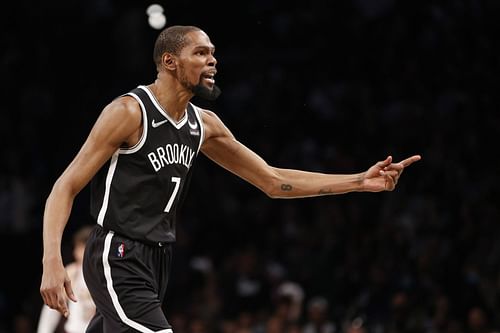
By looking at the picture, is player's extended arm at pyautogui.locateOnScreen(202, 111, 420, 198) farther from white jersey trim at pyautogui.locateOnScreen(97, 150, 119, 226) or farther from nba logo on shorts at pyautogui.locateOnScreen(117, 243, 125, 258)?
nba logo on shorts at pyautogui.locateOnScreen(117, 243, 125, 258)

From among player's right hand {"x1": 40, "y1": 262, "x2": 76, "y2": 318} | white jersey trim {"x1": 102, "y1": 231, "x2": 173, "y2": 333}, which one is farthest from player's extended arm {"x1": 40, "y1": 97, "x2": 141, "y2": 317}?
white jersey trim {"x1": 102, "y1": 231, "x2": 173, "y2": 333}

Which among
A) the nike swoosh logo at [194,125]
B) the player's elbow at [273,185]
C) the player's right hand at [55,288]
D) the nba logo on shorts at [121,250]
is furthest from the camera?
the player's elbow at [273,185]

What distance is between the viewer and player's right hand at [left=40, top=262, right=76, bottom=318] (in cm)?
398

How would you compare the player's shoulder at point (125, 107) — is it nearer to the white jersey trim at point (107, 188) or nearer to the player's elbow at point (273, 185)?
the white jersey trim at point (107, 188)

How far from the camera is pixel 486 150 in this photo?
9727mm

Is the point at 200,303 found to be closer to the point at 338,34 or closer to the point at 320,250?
the point at 320,250

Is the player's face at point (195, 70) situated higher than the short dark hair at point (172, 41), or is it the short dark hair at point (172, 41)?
the short dark hair at point (172, 41)

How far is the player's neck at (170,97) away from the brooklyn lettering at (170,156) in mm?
153

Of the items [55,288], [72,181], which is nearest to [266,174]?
[72,181]

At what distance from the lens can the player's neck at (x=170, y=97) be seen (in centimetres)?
453

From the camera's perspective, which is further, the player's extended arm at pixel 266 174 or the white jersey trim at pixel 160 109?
the player's extended arm at pixel 266 174

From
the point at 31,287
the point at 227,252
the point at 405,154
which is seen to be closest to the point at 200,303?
the point at 227,252

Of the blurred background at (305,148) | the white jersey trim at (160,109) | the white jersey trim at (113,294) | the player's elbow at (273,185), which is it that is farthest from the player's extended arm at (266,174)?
the blurred background at (305,148)

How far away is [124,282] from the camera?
430 centimetres
